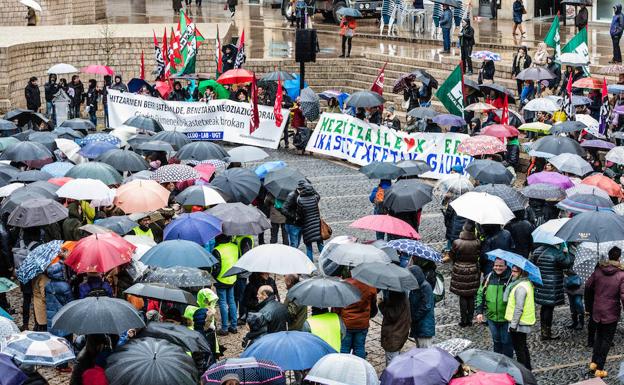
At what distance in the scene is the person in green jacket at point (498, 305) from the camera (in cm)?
1155

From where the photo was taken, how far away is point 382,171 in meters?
16.2

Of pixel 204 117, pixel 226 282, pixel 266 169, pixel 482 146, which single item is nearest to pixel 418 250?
pixel 226 282

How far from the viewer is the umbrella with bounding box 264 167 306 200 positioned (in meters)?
15.5

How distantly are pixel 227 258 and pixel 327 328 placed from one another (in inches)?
101

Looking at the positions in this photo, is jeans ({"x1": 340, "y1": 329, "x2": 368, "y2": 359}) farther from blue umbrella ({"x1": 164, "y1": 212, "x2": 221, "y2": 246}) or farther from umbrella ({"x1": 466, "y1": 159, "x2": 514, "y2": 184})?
umbrella ({"x1": 466, "y1": 159, "x2": 514, "y2": 184})

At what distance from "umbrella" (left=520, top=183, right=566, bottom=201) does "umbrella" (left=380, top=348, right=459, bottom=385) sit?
19.8 ft

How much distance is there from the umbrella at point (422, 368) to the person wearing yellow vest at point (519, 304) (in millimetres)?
2427

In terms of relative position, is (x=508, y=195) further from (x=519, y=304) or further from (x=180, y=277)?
(x=180, y=277)

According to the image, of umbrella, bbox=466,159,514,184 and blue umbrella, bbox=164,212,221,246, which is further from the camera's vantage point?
umbrella, bbox=466,159,514,184

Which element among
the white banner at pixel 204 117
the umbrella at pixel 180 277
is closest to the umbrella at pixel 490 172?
the umbrella at pixel 180 277

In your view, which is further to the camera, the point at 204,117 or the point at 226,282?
the point at 204,117

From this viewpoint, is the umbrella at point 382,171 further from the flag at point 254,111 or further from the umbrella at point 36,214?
the flag at point 254,111

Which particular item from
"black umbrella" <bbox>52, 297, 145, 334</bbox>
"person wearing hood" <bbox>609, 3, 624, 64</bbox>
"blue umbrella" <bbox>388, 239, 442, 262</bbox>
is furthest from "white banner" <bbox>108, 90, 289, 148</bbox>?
"black umbrella" <bbox>52, 297, 145, 334</bbox>

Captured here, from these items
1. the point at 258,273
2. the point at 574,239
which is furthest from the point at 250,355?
the point at 574,239
